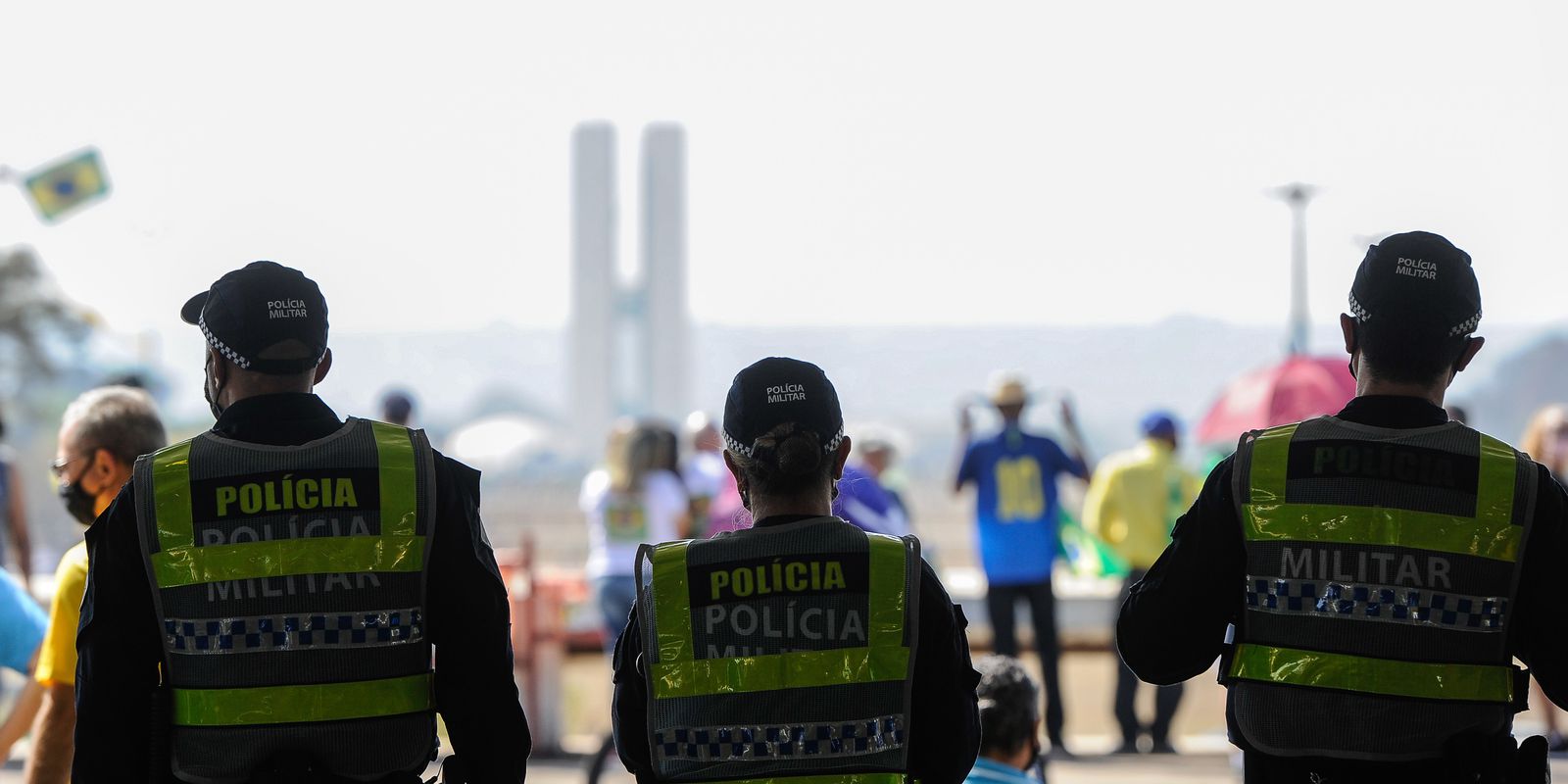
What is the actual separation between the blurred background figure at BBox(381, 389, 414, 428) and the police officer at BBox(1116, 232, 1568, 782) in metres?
5.79

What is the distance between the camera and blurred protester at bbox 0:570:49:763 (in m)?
4.18

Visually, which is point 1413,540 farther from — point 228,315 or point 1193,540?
point 228,315

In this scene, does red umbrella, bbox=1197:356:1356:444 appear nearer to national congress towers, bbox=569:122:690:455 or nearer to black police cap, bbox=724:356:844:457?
black police cap, bbox=724:356:844:457

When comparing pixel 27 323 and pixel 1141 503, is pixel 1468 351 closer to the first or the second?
pixel 1141 503

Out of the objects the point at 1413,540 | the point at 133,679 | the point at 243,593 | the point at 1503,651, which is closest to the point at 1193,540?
the point at 1413,540

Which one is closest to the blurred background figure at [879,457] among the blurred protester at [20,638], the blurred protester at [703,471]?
the blurred protester at [703,471]

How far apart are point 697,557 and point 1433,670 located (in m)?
1.22

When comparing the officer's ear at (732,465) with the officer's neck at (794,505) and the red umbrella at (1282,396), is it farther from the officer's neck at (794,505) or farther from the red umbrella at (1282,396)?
the red umbrella at (1282,396)

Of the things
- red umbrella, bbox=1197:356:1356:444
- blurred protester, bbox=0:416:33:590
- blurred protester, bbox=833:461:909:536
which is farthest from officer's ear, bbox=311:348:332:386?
red umbrella, bbox=1197:356:1356:444

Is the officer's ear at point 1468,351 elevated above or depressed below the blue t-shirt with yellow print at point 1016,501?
above

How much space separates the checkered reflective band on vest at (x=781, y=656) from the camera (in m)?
2.78

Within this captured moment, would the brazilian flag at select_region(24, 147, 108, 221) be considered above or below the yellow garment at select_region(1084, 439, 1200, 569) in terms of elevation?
above

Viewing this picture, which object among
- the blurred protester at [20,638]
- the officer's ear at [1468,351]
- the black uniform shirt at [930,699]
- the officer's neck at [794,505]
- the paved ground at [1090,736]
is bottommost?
the paved ground at [1090,736]

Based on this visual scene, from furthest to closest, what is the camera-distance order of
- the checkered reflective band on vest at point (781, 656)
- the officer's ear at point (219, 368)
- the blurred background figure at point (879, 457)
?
the blurred background figure at point (879, 457) → the officer's ear at point (219, 368) → the checkered reflective band on vest at point (781, 656)
